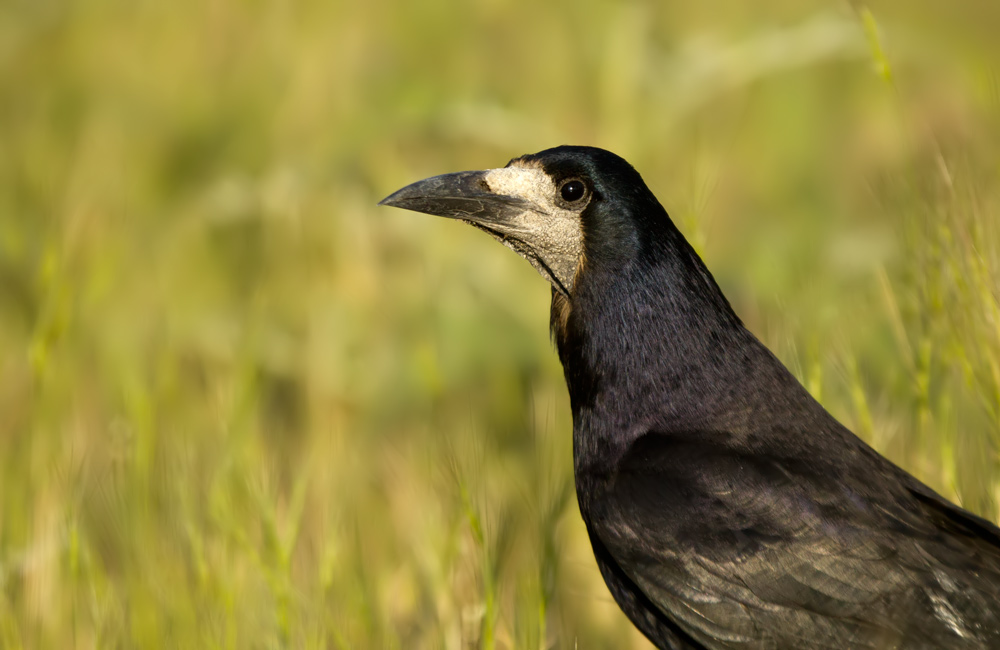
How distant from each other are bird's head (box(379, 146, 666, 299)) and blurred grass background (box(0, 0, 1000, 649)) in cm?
26

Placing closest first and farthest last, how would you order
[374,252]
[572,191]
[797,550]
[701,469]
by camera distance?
1. [797,550]
2. [701,469]
3. [572,191]
4. [374,252]

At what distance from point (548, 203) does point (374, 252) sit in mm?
2301

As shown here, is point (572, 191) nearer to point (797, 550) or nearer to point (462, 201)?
point (462, 201)

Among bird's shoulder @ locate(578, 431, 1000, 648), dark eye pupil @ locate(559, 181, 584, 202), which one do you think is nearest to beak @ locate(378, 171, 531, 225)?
dark eye pupil @ locate(559, 181, 584, 202)

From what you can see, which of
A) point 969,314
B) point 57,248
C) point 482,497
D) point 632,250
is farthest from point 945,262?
point 57,248

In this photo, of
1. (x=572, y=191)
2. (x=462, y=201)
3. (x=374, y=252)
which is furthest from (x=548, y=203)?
(x=374, y=252)

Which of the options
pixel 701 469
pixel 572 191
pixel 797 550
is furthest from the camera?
pixel 572 191

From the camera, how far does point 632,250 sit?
3215 mm

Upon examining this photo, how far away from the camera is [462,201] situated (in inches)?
132

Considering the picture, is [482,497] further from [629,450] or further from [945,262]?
[945,262]

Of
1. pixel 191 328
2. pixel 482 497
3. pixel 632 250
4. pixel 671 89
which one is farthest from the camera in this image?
pixel 191 328

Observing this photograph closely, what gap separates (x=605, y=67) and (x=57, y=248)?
2.34m

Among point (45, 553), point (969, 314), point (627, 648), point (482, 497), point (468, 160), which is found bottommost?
point (627, 648)

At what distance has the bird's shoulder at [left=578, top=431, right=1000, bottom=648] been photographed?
8.79ft
